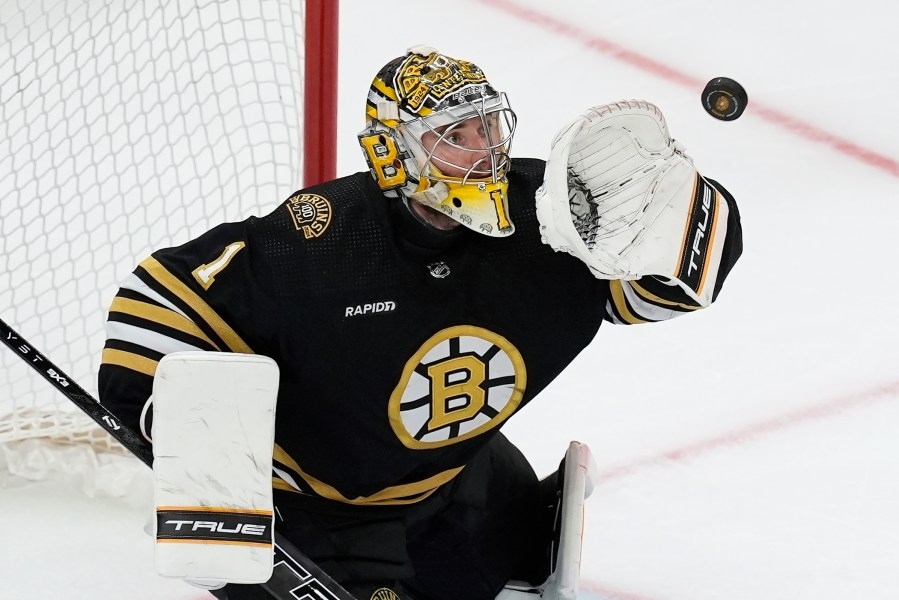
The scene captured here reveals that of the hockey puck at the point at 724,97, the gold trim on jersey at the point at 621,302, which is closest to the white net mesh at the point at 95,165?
the gold trim on jersey at the point at 621,302

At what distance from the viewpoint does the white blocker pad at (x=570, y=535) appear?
7.27 feet

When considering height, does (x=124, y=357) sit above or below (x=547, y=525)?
above

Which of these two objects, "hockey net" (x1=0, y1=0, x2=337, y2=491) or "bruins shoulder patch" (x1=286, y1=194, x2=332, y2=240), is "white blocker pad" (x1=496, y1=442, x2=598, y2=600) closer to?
"bruins shoulder patch" (x1=286, y1=194, x2=332, y2=240)

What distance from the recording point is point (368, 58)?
4102 millimetres

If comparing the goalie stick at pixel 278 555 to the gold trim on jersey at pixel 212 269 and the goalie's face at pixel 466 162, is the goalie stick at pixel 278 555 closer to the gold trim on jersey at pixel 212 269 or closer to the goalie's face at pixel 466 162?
the gold trim on jersey at pixel 212 269

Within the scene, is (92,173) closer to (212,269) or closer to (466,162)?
(212,269)

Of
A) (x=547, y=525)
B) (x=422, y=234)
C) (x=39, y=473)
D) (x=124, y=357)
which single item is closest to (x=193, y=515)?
(x=124, y=357)

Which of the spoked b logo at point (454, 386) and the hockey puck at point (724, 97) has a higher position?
the hockey puck at point (724, 97)

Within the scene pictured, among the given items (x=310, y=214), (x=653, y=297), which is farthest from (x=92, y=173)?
(x=653, y=297)

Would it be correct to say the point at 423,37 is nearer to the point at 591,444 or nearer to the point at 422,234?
the point at 591,444

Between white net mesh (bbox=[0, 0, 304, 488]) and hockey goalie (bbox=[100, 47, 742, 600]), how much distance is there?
0.91 m

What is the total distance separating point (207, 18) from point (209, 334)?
59.3 inches

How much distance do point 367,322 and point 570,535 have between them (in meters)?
0.51

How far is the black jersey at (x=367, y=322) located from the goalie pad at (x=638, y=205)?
92 mm
